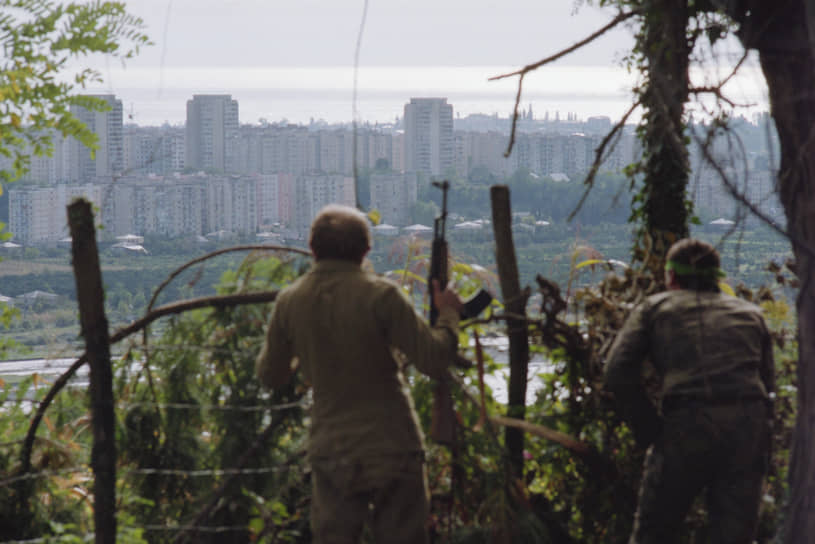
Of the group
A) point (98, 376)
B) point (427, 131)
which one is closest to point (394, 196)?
point (98, 376)

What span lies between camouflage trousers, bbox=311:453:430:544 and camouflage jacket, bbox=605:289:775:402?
106 cm

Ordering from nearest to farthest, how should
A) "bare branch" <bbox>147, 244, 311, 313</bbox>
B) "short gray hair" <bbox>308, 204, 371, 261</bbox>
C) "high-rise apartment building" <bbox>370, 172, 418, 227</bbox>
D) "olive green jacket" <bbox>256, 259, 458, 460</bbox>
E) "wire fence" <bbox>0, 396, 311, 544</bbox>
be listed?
"olive green jacket" <bbox>256, 259, 458, 460</bbox>
"short gray hair" <bbox>308, 204, 371, 261</bbox>
"wire fence" <bbox>0, 396, 311, 544</bbox>
"bare branch" <bbox>147, 244, 311, 313</bbox>
"high-rise apartment building" <bbox>370, 172, 418, 227</bbox>

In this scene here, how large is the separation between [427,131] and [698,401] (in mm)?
6874

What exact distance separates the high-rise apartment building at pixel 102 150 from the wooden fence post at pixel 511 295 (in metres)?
1.74

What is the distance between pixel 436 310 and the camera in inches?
153

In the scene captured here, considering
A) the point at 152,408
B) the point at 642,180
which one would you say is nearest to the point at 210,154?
the point at 642,180

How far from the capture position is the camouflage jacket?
375 centimetres

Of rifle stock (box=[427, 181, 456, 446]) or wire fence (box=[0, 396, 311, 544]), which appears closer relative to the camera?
rifle stock (box=[427, 181, 456, 446])

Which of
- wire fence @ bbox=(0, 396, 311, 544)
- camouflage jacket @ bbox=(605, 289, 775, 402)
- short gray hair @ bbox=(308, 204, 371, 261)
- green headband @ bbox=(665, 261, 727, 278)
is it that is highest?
short gray hair @ bbox=(308, 204, 371, 261)

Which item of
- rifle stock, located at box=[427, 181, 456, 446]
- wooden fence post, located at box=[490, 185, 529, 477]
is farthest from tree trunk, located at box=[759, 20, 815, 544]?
wooden fence post, located at box=[490, 185, 529, 477]

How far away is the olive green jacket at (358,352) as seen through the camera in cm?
324

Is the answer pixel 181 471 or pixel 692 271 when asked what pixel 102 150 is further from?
pixel 692 271

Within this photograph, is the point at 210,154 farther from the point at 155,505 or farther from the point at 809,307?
the point at 809,307

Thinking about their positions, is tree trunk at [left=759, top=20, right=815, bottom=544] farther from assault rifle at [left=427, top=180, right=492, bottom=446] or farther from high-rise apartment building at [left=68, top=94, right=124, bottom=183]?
high-rise apartment building at [left=68, top=94, right=124, bottom=183]
